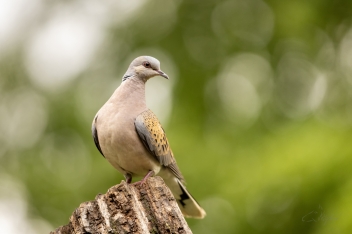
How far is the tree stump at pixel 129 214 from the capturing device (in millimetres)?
3799

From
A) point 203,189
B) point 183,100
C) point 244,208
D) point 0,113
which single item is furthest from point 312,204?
point 0,113

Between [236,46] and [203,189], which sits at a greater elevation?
[236,46]

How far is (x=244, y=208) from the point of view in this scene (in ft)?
25.4

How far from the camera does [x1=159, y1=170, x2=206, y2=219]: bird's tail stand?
19.1 ft

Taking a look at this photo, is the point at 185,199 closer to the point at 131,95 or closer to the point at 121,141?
the point at 121,141

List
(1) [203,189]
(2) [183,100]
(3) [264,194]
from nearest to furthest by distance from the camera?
(3) [264,194] < (1) [203,189] < (2) [183,100]

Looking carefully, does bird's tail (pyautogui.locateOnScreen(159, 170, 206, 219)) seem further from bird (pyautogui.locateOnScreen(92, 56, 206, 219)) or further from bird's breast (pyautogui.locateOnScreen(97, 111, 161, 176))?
bird's breast (pyautogui.locateOnScreen(97, 111, 161, 176))

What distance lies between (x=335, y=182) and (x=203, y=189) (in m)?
2.12

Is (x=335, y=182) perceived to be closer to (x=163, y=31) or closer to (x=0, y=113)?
(x=163, y=31)

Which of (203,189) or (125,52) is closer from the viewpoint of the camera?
(203,189)

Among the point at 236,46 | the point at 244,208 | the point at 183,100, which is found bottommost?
the point at 244,208

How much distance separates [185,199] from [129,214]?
2.04m

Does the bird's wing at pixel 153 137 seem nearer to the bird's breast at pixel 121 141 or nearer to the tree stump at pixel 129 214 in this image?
the bird's breast at pixel 121 141

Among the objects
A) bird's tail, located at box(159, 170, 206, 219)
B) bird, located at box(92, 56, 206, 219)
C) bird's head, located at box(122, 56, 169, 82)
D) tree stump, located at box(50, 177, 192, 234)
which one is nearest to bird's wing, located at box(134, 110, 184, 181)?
bird, located at box(92, 56, 206, 219)
